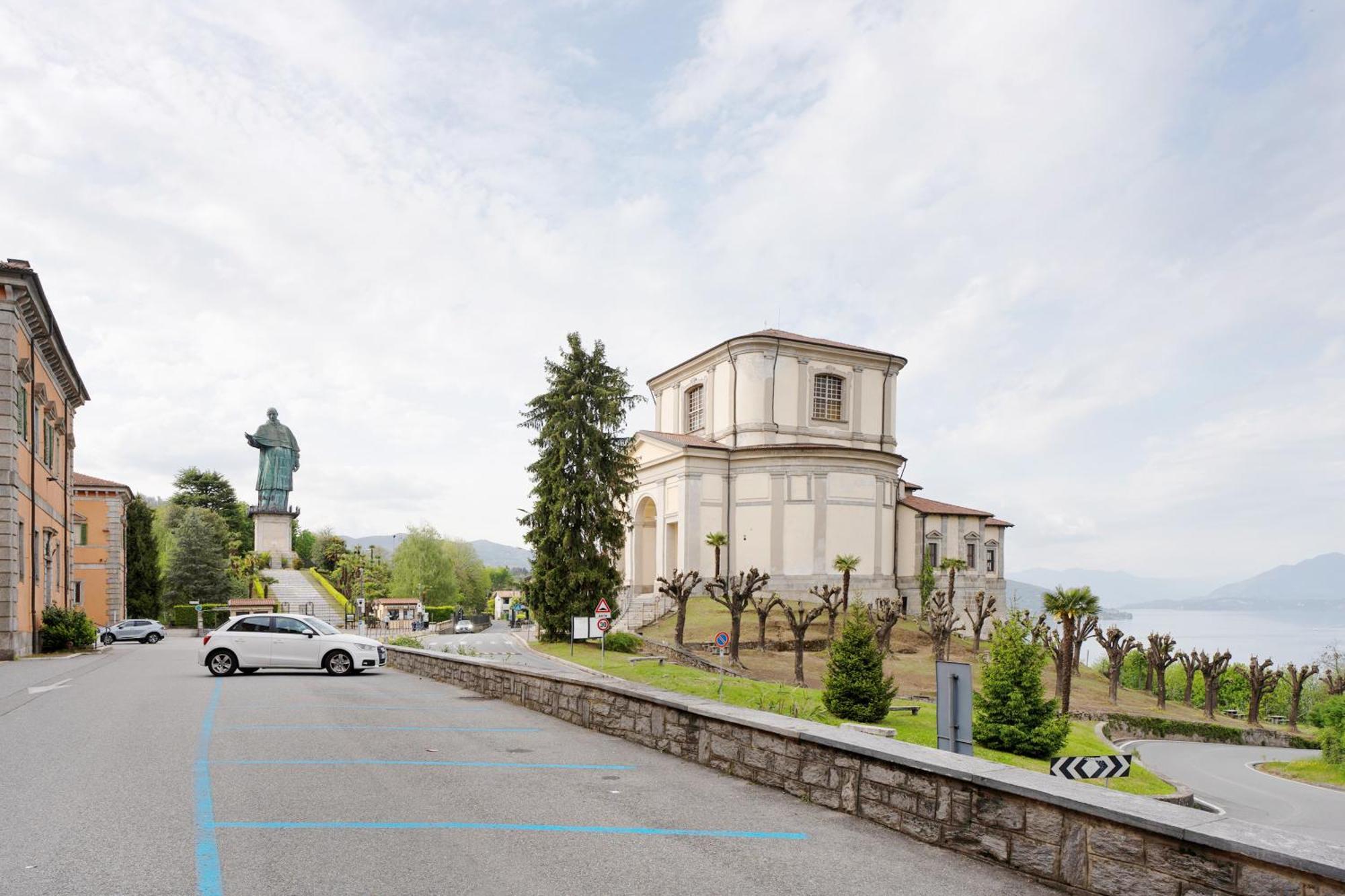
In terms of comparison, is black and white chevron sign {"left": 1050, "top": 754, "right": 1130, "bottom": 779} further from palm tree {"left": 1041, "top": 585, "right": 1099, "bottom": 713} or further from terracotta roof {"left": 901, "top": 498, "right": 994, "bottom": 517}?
terracotta roof {"left": 901, "top": 498, "right": 994, "bottom": 517}

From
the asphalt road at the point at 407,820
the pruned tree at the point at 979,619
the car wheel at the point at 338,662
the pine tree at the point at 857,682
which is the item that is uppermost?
the asphalt road at the point at 407,820

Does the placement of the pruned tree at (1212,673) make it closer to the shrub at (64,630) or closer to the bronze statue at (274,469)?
the shrub at (64,630)

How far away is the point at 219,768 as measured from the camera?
883cm

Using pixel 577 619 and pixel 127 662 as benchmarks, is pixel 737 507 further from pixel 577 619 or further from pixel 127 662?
pixel 127 662

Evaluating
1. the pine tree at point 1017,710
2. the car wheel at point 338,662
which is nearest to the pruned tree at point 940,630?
the pine tree at point 1017,710

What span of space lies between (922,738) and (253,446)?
89245 millimetres

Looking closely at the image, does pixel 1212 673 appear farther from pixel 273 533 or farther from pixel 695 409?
pixel 273 533

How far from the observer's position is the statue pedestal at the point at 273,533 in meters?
95.8

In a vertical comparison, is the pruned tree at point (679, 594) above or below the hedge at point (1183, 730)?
above

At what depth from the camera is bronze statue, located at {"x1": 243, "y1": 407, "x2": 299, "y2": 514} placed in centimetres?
9538

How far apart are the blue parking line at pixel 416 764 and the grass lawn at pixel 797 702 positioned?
44.5 ft

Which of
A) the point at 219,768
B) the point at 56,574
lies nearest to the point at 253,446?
the point at 56,574

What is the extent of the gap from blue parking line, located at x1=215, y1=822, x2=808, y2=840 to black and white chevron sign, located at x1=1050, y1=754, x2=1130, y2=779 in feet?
14.0

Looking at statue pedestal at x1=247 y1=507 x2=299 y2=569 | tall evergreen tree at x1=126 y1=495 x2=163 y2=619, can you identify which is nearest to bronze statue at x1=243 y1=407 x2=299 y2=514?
statue pedestal at x1=247 y1=507 x2=299 y2=569
